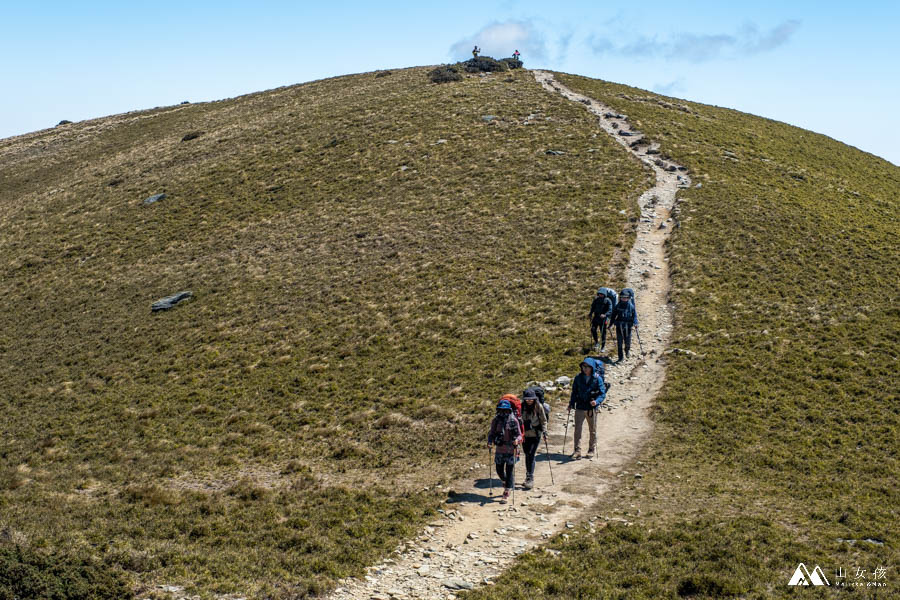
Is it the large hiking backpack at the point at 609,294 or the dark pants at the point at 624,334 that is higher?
the large hiking backpack at the point at 609,294

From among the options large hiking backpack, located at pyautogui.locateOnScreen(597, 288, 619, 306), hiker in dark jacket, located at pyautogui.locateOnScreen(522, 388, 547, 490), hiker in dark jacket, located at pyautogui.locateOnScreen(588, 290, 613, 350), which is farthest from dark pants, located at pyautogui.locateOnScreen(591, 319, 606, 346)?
hiker in dark jacket, located at pyautogui.locateOnScreen(522, 388, 547, 490)

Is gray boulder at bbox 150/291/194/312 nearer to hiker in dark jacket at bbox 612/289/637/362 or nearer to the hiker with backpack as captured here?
the hiker with backpack

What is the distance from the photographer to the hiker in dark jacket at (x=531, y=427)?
1619 centimetres

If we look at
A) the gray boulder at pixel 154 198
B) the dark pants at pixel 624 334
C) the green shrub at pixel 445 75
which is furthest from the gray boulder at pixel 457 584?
the green shrub at pixel 445 75

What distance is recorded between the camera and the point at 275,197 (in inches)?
2061

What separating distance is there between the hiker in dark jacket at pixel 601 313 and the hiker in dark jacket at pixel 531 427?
997 cm

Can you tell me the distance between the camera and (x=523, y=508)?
15.1m

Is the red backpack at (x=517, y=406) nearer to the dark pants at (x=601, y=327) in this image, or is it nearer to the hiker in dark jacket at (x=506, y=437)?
the hiker in dark jacket at (x=506, y=437)

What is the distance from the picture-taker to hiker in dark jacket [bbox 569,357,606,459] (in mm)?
17828

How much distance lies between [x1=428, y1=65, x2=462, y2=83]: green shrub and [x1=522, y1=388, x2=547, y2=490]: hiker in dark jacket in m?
68.8

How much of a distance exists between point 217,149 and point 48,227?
1831 centimetres

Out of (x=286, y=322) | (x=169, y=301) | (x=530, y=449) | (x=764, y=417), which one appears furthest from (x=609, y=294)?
(x=169, y=301)

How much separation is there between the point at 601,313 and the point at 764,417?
7.37 meters

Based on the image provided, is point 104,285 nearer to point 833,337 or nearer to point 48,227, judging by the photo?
point 48,227
